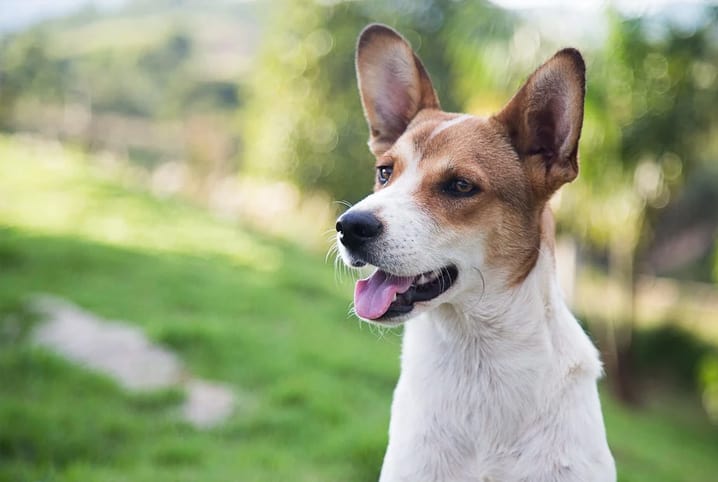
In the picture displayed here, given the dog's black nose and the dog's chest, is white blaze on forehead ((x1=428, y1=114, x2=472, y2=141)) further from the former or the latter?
the dog's chest

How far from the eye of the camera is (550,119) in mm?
3297

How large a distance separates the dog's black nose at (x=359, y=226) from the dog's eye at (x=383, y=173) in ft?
1.96

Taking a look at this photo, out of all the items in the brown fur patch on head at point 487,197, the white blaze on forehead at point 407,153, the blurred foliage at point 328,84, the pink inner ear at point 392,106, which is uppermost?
the blurred foliage at point 328,84

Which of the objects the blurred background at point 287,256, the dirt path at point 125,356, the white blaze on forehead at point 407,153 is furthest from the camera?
the dirt path at point 125,356

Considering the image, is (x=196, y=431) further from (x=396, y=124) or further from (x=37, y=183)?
(x=37, y=183)

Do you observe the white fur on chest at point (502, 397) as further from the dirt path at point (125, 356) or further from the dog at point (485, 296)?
the dirt path at point (125, 356)

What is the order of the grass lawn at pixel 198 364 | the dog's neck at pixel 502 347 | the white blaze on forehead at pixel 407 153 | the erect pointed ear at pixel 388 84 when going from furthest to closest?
the grass lawn at pixel 198 364, the erect pointed ear at pixel 388 84, the white blaze on forehead at pixel 407 153, the dog's neck at pixel 502 347

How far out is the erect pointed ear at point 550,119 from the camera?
3109 millimetres

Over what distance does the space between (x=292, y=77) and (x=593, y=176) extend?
965cm

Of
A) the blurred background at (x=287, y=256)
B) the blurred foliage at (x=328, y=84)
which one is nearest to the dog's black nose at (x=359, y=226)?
the blurred background at (x=287, y=256)

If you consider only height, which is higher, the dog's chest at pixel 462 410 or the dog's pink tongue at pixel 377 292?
the dog's pink tongue at pixel 377 292

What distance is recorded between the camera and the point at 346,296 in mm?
10391

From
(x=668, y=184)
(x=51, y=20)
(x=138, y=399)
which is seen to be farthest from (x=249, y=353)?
(x=51, y=20)

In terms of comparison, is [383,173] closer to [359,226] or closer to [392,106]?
[392,106]
